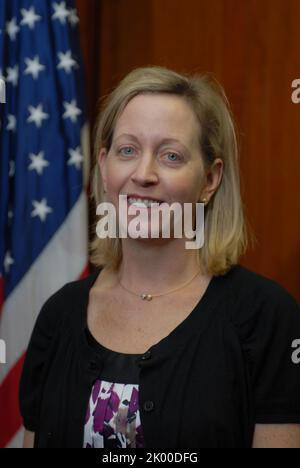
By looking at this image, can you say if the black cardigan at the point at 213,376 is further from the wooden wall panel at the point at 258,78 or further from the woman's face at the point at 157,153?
the wooden wall panel at the point at 258,78

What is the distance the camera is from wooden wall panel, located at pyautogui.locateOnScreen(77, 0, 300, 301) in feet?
7.30

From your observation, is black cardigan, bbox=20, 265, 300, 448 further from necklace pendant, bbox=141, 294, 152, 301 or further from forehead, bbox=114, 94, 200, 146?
forehead, bbox=114, 94, 200, 146

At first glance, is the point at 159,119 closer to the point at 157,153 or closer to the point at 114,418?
the point at 157,153

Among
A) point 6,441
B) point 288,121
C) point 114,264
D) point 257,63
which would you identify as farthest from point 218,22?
point 6,441

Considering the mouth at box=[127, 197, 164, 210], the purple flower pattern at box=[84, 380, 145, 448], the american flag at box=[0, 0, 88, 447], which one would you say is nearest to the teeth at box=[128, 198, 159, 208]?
the mouth at box=[127, 197, 164, 210]

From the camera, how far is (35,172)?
220 cm

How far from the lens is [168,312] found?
1372 mm

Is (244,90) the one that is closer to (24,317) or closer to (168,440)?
(24,317)

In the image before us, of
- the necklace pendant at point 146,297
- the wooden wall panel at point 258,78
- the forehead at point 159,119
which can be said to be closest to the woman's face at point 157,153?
the forehead at point 159,119

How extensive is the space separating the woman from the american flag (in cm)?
70

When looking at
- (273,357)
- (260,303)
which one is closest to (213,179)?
(260,303)

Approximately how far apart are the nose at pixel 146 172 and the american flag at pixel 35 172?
2.97ft

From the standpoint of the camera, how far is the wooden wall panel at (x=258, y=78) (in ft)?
7.30

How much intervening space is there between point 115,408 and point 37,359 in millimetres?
297
